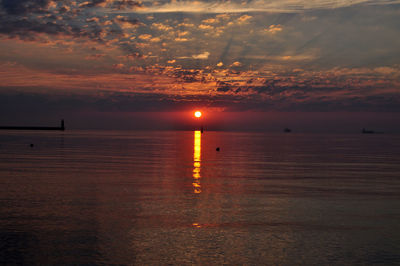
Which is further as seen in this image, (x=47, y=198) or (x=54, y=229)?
(x=47, y=198)

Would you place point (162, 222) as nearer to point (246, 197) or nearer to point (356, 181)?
point (246, 197)

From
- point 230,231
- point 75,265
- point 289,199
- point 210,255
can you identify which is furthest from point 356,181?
point 75,265

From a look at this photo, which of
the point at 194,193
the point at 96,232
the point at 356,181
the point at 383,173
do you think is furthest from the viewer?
the point at 383,173

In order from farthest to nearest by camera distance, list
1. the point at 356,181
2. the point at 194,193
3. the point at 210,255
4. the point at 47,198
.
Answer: the point at 356,181 → the point at 194,193 → the point at 47,198 → the point at 210,255

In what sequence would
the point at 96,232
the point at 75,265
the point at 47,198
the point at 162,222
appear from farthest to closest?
the point at 47,198, the point at 162,222, the point at 96,232, the point at 75,265

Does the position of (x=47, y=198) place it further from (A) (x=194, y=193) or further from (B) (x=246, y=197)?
(B) (x=246, y=197)

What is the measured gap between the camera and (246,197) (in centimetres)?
2597

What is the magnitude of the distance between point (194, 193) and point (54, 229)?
1143 cm

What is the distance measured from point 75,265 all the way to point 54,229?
4750 mm

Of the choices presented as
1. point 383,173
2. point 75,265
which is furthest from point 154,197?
point 383,173

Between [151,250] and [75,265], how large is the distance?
8.98ft

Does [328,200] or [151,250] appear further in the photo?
[328,200]

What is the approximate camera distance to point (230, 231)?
17547mm

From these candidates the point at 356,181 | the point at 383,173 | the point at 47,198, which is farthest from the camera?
the point at 383,173
